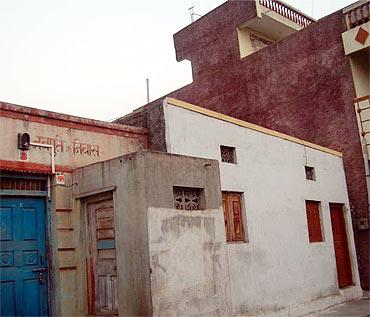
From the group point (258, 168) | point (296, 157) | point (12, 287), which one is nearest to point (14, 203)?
point (12, 287)

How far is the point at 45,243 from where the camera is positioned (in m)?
6.57

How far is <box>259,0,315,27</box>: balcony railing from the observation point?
15.2m

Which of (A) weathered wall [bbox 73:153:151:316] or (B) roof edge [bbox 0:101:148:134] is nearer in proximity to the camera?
(A) weathered wall [bbox 73:153:151:316]

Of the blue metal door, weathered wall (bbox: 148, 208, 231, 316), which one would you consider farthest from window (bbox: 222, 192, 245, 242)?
the blue metal door

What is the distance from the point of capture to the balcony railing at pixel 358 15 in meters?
11.8

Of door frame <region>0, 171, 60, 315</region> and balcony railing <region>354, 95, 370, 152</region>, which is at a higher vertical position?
balcony railing <region>354, 95, 370, 152</region>

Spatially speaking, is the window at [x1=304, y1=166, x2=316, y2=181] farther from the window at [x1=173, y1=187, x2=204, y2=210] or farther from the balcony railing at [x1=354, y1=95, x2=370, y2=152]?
the window at [x1=173, y1=187, x2=204, y2=210]

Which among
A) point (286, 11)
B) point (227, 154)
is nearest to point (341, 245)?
point (227, 154)

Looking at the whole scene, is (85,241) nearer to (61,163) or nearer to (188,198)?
(61,163)

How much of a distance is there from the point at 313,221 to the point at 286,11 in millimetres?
8533

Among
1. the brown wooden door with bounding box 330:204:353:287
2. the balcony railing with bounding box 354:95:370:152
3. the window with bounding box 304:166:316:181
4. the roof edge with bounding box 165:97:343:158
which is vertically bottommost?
the brown wooden door with bounding box 330:204:353:287

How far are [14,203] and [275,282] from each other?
5016mm

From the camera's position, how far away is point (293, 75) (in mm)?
13633

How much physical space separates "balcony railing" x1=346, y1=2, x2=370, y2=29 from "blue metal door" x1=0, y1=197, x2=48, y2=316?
9685 mm
